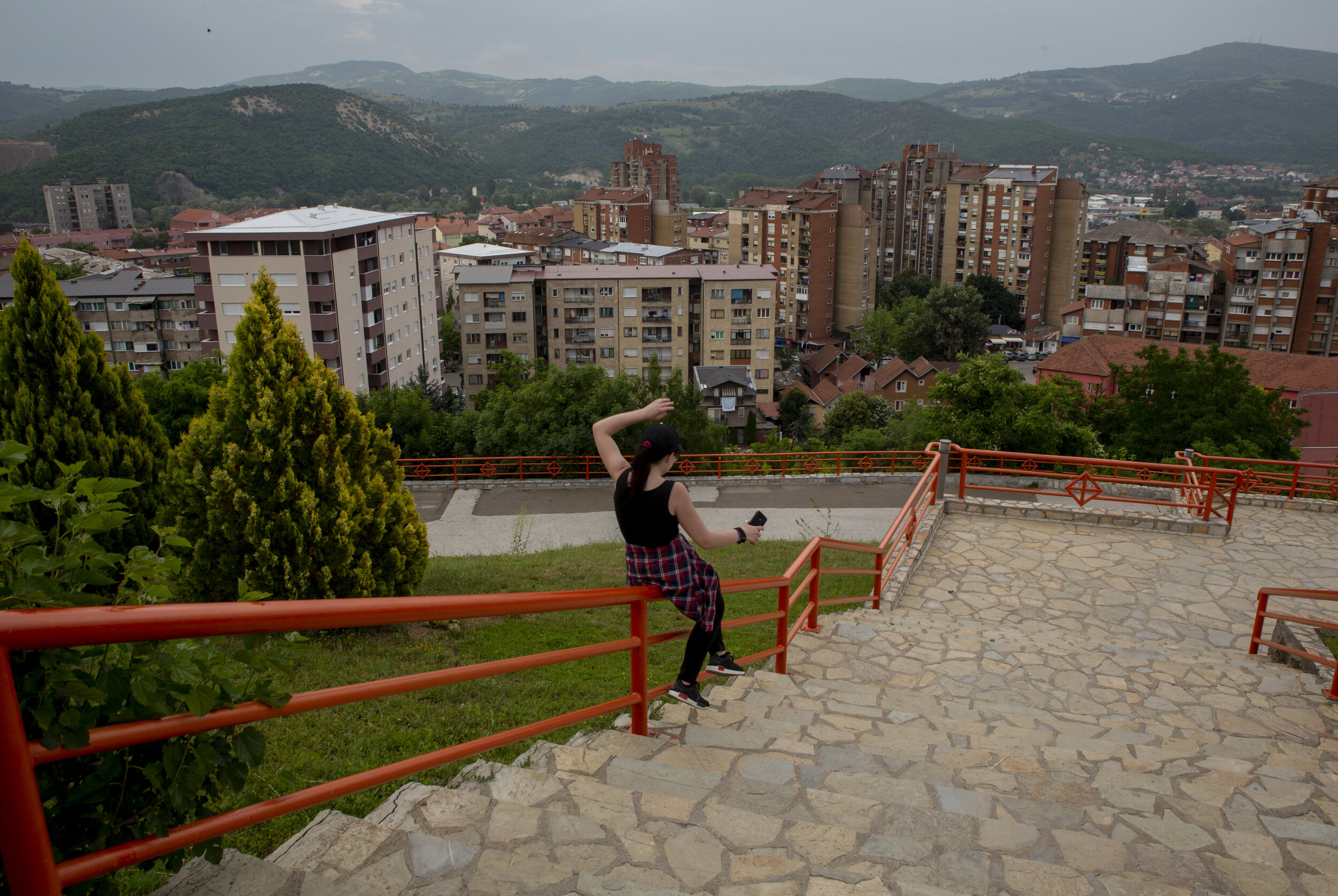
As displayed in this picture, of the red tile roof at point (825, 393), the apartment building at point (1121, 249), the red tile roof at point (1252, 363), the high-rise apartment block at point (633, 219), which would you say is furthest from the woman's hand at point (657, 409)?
the high-rise apartment block at point (633, 219)

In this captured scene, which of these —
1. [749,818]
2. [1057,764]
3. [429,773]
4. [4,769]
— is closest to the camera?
[4,769]

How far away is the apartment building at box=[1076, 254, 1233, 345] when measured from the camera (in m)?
78.9

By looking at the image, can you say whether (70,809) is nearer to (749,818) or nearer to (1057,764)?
(749,818)

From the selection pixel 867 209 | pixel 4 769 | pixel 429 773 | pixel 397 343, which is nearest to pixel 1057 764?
pixel 429 773

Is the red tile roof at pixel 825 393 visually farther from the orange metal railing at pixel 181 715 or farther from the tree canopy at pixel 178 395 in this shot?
the orange metal railing at pixel 181 715

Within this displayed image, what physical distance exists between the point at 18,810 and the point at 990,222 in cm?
10406

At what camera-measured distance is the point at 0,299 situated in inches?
2415

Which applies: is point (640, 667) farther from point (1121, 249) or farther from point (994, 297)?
point (1121, 249)

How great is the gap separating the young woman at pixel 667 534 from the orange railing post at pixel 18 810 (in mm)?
2514

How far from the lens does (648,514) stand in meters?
4.03

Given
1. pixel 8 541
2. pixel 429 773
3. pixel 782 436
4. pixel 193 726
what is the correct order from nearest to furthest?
pixel 8 541 → pixel 193 726 → pixel 429 773 → pixel 782 436

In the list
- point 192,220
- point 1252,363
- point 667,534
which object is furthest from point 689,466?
point 192,220

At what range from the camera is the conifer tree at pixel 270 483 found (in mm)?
8320

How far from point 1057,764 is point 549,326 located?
60.4m
